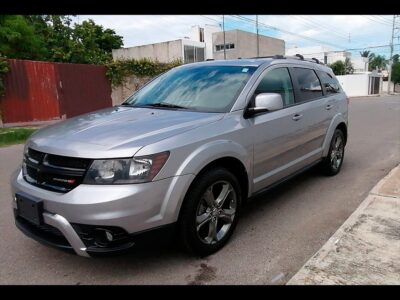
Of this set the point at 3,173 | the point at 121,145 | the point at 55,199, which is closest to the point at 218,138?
the point at 121,145

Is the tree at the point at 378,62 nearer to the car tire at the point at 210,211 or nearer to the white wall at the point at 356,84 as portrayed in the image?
the white wall at the point at 356,84

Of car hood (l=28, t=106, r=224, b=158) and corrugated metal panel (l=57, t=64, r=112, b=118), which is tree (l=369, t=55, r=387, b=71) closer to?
corrugated metal panel (l=57, t=64, r=112, b=118)

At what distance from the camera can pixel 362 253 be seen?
3.30m

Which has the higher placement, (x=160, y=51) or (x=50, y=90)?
(x=160, y=51)

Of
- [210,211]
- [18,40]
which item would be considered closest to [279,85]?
[210,211]

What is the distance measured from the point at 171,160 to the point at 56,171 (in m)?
0.87

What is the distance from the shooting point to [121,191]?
2.78 m

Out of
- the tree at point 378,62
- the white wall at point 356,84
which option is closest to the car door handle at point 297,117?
the white wall at point 356,84

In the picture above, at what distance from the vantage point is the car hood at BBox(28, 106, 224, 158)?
2889mm

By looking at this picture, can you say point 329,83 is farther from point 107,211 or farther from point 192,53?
point 192,53

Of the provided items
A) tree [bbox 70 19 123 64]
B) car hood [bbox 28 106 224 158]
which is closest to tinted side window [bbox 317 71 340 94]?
car hood [bbox 28 106 224 158]

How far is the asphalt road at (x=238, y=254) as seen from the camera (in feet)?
10.2

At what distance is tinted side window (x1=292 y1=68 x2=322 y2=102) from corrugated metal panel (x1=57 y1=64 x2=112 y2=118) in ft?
39.8

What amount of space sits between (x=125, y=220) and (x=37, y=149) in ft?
3.34
